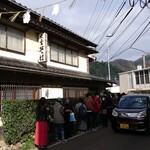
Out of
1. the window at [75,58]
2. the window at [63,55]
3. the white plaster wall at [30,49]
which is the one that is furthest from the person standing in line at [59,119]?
the window at [75,58]

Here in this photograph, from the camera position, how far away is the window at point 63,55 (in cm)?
1881

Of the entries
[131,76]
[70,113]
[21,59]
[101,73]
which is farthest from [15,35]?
[101,73]

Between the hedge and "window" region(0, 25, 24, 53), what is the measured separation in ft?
13.8

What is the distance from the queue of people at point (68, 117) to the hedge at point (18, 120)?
0.79 m

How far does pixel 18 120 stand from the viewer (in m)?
10.6

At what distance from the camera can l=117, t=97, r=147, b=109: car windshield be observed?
41.9ft

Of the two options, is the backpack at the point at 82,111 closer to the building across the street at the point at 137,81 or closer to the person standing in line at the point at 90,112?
the person standing in line at the point at 90,112

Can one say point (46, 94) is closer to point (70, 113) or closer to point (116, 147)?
point (70, 113)

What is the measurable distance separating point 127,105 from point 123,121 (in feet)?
3.96

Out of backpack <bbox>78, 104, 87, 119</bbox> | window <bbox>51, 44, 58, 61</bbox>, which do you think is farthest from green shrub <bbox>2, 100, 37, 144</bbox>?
window <bbox>51, 44, 58, 61</bbox>

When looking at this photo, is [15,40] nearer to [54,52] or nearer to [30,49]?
[30,49]

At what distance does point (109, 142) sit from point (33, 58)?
7901 millimetres

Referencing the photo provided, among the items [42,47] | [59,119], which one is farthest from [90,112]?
[42,47]

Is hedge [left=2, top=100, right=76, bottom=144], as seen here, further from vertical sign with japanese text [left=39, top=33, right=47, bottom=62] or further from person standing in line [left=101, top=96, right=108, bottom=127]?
vertical sign with japanese text [left=39, top=33, right=47, bottom=62]
